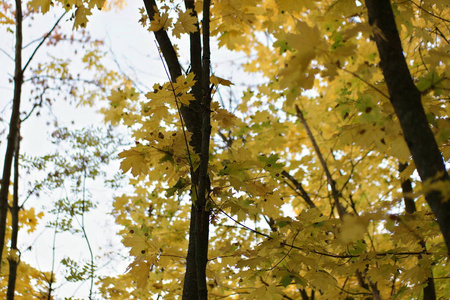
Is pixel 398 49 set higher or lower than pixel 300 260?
higher

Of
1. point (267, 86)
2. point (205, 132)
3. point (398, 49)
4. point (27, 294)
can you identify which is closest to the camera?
point (398, 49)

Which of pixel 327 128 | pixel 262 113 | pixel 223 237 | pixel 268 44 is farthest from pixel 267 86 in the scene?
pixel 223 237

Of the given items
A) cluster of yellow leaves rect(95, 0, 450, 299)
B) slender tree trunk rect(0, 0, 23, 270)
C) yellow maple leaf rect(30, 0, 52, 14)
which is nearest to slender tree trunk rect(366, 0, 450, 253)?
cluster of yellow leaves rect(95, 0, 450, 299)

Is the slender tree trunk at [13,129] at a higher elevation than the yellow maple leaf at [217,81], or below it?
higher

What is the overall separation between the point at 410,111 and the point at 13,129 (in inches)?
126

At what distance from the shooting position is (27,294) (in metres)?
3.68

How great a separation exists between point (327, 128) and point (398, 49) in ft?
11.6

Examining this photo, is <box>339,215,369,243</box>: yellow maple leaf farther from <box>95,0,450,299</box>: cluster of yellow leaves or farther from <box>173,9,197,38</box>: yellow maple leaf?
<box>173,9,197,38</box>: yellow maple leaf

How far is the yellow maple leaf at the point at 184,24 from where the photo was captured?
1.90 metres

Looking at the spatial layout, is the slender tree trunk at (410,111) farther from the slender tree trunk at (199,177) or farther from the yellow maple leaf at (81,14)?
the yellow maple leaf at (81,14)

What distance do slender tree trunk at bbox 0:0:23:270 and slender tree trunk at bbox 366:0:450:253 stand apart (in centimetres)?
300

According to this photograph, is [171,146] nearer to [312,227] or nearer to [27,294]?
[312,227]

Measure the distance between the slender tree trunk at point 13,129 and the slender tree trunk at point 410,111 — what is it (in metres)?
3.00

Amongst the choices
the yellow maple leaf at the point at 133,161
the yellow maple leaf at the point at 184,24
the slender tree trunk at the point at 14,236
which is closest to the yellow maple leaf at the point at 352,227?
the yellow maple leaf at the point at 133,161
